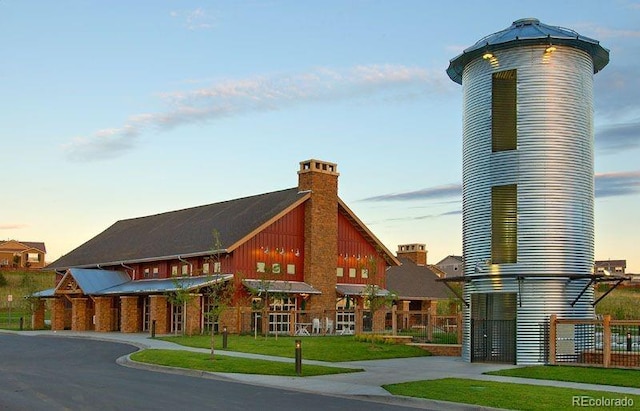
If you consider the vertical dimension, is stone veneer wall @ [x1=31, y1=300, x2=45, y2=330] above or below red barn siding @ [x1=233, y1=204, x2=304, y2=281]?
below

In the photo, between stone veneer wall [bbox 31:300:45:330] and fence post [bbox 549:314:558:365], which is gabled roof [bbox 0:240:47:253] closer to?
stone veneer wall [bbox 31:300:45:330]

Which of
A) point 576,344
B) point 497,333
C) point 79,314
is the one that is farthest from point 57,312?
point 576,344

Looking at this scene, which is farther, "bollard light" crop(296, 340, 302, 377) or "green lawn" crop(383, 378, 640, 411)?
"bollard light" crop(296, 340, 302, 377)

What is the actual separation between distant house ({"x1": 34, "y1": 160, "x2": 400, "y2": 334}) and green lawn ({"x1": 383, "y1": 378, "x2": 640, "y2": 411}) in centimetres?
2520

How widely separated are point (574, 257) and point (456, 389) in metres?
10.9

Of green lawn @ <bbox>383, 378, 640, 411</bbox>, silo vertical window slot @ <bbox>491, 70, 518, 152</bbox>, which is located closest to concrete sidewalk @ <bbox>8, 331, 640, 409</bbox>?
green lawn @ <bbox>383, 378, 640, 411</bbox>

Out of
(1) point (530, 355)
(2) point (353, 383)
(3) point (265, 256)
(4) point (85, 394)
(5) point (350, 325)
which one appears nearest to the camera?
(4) point (85, 394)

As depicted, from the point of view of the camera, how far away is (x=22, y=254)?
150375mm

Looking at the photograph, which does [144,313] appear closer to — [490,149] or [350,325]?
[350,325]

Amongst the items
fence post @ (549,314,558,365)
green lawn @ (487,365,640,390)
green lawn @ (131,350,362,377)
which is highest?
fence post @ (549,314,558,365)

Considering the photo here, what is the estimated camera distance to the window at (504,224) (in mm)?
29062

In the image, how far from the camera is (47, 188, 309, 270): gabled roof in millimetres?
51281

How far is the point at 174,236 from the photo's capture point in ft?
189

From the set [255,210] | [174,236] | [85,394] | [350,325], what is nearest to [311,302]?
[350,325]
